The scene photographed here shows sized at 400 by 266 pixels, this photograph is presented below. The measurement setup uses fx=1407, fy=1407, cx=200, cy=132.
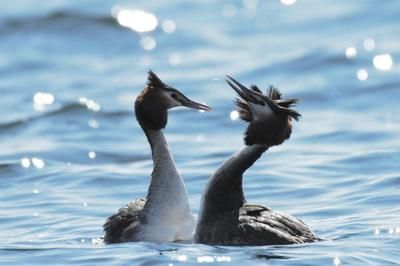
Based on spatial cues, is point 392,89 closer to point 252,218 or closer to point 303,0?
point 303,0

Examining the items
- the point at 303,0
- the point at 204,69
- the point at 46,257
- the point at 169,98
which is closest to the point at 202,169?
the point at 169,98

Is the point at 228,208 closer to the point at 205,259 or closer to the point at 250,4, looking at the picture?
the point at 205,259

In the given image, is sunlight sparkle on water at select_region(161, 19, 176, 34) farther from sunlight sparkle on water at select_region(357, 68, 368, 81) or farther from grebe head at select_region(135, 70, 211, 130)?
grebe head at select_region(135, 70, 211, 130)

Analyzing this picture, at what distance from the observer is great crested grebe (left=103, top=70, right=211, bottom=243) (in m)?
13.0

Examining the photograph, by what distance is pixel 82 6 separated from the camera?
108 ft

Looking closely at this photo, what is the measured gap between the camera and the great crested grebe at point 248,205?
12.2 metres

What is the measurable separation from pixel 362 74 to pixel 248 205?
1343 cm

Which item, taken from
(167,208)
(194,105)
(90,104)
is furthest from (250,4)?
(167,208)

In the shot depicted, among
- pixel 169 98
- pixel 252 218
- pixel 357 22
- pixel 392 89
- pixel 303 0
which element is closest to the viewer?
pixel 252 218

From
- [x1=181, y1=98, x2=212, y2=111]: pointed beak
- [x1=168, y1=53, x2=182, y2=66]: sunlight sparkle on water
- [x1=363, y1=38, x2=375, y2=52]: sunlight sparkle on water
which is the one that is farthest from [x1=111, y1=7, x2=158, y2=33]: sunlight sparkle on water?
[x1=181, y1=98, x2=212, y2=111]: pointed beak

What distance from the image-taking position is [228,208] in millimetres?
12484

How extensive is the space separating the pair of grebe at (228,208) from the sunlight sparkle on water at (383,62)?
1283cm

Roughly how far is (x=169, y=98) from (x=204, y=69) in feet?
42.6

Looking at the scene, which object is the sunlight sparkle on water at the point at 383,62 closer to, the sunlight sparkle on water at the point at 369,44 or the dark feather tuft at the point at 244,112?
the sunlight sparkle on water at the point at 369,44
